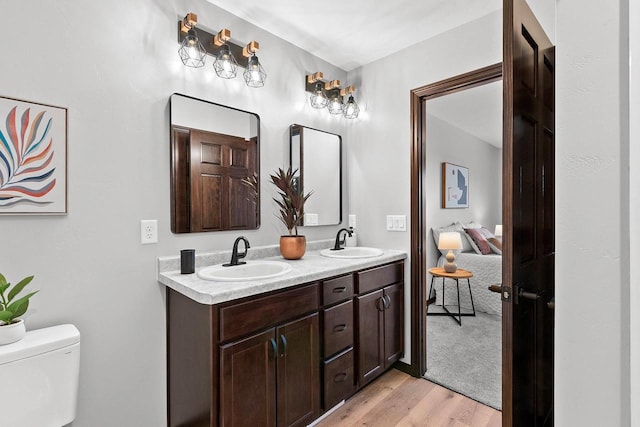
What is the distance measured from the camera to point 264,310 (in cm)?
154

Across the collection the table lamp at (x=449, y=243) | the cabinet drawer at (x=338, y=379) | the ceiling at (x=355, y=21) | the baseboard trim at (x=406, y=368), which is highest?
the ceiling at (x=355, y=21)

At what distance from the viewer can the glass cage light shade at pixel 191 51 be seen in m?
1.75

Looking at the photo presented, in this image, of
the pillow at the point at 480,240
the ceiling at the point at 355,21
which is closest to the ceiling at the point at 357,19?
the ceiling at the point at 355,21

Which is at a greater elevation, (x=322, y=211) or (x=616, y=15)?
(x=616, y=15)

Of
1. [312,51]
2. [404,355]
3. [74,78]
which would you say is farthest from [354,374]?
[312,51]

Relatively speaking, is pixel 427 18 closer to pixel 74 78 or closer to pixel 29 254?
pixel 74 78

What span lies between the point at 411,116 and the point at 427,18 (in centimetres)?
64

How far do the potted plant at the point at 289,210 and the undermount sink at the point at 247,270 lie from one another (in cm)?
19

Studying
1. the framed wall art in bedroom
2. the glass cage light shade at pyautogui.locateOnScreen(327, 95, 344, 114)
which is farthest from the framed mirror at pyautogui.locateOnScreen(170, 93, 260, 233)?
the framed wall art in bedroom

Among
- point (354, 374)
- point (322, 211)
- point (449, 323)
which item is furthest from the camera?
point (449, 323)

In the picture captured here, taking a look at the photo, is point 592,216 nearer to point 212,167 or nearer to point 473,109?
point 212,167

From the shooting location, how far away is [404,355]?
2504 mm

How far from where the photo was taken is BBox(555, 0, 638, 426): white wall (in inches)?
22.3

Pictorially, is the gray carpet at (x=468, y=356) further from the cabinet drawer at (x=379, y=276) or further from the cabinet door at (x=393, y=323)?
the cabinet drawer at (x=379, y=276)
